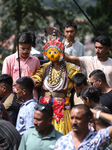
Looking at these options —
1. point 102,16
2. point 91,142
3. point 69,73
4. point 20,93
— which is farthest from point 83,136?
point 102,16

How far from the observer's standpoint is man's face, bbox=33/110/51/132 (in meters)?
3.80

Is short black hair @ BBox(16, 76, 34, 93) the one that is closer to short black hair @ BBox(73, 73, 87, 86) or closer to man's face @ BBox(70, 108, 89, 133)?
short black hair @ BBox(73, 73, 87, 86)

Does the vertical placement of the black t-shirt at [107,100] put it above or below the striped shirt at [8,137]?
above

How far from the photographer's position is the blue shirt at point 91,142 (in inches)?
132

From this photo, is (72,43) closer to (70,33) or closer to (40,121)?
(70,33)

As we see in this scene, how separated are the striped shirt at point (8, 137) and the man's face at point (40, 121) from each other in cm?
27

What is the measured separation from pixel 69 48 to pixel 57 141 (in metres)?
3.43

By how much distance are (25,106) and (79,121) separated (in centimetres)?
127

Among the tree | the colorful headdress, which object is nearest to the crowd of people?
the colorful headdress

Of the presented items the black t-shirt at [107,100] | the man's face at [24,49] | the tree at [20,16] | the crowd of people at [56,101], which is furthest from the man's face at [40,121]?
the tree at [20,16]

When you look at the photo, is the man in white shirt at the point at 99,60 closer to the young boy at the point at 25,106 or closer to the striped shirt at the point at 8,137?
the young boy at the point at 25,106

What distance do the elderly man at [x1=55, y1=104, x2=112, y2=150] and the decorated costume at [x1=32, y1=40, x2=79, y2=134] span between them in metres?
2.02

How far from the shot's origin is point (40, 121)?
383cm

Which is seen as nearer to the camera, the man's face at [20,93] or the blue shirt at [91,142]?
the blue shirt at [91,142]
